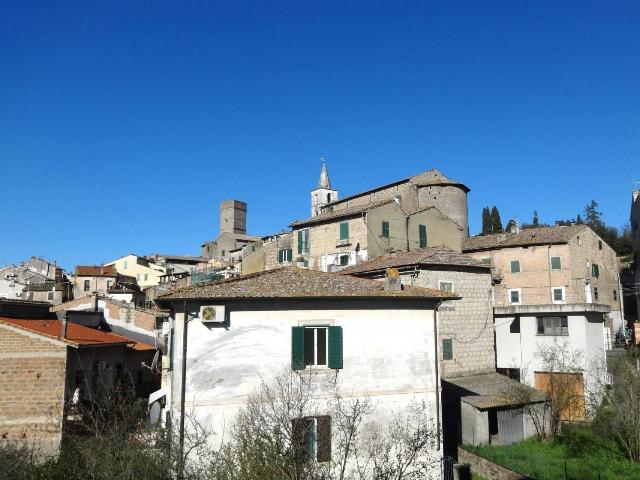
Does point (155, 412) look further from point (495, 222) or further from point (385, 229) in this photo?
point (495, 222)

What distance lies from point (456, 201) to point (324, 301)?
33.0 m

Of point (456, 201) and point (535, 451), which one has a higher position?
point (456, 201)

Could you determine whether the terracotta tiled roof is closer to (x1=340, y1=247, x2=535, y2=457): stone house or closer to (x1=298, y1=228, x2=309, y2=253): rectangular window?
(x1=298, y1=228, x2=309, y2=253): rectangular window

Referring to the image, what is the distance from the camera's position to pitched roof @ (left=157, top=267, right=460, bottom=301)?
14.7 meters

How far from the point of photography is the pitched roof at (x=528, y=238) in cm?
3950

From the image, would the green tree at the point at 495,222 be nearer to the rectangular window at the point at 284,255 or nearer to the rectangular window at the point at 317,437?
the rectangular window at the point at 284,255

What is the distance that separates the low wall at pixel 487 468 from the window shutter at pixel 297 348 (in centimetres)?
773

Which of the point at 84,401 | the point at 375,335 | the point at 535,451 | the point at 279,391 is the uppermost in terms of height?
the point at 375,335

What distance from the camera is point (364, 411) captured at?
14781mm

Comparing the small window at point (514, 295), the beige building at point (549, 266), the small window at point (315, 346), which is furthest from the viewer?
the small window at point (514, 295)

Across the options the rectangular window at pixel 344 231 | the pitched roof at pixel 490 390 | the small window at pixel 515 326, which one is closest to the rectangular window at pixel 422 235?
the rectangular window at pixel 344 231

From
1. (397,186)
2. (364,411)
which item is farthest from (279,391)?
(397,186)

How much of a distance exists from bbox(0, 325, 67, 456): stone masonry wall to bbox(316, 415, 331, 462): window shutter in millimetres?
9526

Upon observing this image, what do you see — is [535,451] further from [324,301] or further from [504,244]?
[504,244]
